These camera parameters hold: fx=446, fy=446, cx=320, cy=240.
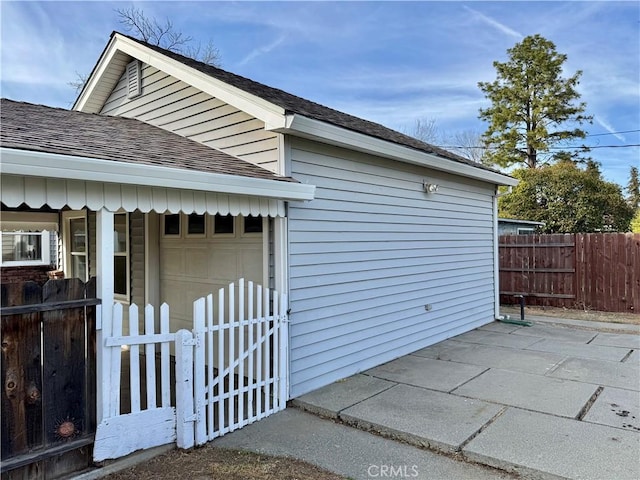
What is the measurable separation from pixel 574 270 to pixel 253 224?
891cm

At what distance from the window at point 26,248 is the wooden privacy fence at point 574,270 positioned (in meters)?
10.6

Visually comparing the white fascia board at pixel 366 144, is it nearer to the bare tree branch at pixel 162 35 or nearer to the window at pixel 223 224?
the window at pixel 223 224

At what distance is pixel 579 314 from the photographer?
10.0 m

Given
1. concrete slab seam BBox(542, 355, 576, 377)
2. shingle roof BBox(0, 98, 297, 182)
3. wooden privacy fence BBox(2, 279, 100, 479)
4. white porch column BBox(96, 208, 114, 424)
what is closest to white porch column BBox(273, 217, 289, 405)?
shingle roof BBox(0, 98, 297, 182)

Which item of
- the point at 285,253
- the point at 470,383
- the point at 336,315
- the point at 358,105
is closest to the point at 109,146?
the point at 285,253

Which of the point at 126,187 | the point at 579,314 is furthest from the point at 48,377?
the point at 579,314

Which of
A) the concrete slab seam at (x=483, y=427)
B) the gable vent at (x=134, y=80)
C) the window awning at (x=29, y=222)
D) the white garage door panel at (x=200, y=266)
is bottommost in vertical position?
the concrete slab seam at (x=483, y=427)

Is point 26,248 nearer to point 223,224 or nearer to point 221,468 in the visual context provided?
point 223,224

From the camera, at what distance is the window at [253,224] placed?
4988mm

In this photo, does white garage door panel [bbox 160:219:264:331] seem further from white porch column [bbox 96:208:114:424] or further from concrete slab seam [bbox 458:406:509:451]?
concrete slab seam [bbox 458:406:509:451]

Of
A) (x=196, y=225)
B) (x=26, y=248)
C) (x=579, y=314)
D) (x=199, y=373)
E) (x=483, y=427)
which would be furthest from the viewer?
(x=579, y=314)

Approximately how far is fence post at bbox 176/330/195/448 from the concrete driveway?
4.22 ft

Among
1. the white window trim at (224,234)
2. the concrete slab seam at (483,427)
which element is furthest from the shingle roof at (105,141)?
the concrete slab seam at (483,427)

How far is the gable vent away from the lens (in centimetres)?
666
